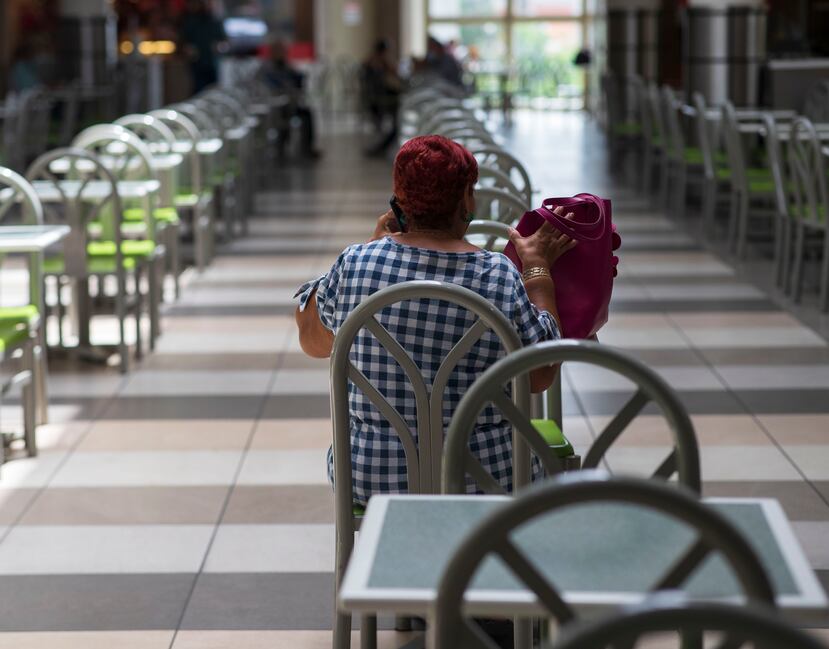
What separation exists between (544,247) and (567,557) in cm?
102

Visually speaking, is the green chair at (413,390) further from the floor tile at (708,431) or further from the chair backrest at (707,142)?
the chair backrest at (707,142)

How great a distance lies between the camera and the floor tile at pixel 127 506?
11.8ft

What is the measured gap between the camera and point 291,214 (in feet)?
32.8

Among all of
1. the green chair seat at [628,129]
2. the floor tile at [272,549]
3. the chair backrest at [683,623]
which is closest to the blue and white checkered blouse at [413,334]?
the floor tile at [272,549]

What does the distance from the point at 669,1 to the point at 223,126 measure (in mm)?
10825

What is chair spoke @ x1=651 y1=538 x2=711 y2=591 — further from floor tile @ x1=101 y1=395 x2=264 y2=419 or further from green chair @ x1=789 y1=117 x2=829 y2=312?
green chair @ x1=789 y1=117 x2=829 y2=312

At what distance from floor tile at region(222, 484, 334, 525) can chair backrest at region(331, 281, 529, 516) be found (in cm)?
116

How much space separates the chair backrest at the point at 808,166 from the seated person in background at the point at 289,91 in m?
7.85

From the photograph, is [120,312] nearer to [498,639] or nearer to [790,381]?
[790,381]

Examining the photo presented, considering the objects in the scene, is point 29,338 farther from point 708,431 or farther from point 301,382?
point 708,431

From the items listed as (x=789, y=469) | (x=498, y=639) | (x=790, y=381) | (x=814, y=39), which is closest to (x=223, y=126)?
(x=790, y=381)

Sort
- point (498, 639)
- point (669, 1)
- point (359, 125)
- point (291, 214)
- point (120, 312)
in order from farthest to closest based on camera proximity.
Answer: point (359, 125) < point (669, 1) < point (291, 214) < point (120, 312) < point (498, 639)

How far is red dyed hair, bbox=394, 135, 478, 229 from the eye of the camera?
2.37 m

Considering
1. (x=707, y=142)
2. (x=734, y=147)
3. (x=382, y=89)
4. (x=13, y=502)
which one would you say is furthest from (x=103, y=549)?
(x=382, y=89)
